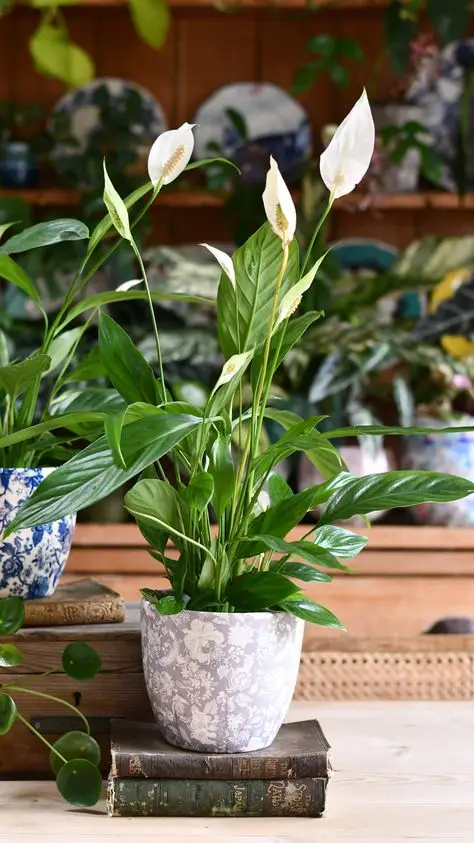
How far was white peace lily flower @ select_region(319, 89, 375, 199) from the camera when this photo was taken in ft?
2.42

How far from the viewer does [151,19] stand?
268 cm

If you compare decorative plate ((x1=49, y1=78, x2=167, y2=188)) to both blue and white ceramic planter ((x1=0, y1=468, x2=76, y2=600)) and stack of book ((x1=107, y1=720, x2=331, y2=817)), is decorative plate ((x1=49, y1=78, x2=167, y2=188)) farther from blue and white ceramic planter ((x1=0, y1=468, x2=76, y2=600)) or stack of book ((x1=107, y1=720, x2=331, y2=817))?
stack of book ((x1=107, y1=720, x2=331, y2=817))

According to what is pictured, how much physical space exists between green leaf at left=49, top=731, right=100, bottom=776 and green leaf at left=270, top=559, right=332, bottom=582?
0.20 meters

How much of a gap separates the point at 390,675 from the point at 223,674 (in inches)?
20.9

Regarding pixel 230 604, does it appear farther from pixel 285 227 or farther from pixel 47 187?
pixel 47 187

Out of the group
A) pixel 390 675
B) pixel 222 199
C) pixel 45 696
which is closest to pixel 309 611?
pixel 45 696

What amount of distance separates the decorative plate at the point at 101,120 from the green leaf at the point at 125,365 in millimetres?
2002

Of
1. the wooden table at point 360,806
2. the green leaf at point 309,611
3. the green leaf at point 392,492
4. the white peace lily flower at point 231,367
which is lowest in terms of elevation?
A: the wooden table at point 360,806

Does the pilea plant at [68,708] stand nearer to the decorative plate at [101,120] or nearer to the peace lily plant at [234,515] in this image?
the peace lily plant at [234,515]

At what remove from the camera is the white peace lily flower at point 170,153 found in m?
0.79

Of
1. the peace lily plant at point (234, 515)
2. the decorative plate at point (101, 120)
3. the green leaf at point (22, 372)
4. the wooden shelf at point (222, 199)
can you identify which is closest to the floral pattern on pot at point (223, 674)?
the peace lily plant at point (234, 515)

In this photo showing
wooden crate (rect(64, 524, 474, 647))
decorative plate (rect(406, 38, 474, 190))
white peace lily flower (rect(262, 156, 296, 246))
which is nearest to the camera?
white peace lily flower (rect(262, 156, 296, 246))

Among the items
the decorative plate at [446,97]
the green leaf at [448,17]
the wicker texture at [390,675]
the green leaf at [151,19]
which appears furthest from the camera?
the decorative plate at [446,97]

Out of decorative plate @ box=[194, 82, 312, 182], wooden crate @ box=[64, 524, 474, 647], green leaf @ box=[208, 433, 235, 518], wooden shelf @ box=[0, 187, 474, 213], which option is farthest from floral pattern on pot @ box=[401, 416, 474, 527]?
green leaf @ box=[208, 433, 235, 518]
